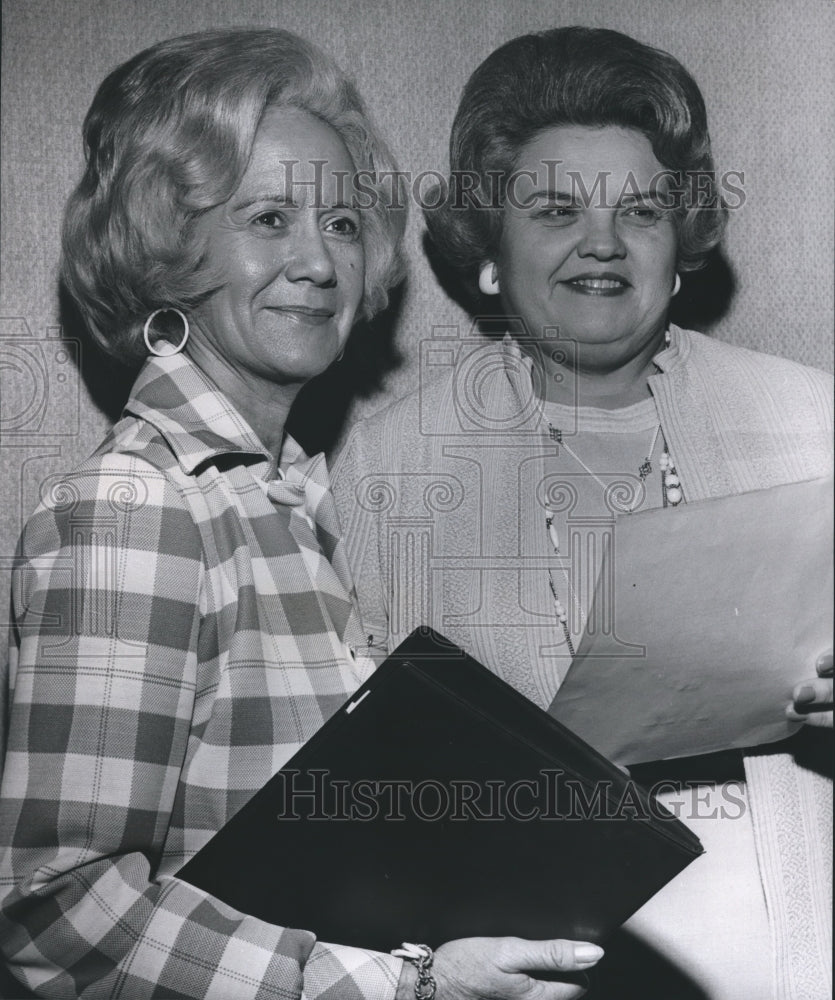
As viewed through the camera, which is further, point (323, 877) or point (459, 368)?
point (459, 368)

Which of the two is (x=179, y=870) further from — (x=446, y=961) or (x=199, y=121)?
(x=199, y=121)

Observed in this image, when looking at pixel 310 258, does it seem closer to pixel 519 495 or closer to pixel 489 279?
pixel 489 279

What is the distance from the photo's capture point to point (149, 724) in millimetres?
928

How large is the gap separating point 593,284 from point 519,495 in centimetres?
22

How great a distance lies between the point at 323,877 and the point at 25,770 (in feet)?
0.89

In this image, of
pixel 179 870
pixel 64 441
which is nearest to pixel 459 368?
pixel 64 441

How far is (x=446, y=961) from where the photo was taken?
0.97 metres

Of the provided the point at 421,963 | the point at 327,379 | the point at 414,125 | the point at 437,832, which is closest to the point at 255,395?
the point at 327,379

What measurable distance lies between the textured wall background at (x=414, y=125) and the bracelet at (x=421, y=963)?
492 millimetres

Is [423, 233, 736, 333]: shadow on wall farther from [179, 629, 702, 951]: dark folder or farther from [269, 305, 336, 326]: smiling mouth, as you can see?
[179, 629, 702, 951]: dark folder

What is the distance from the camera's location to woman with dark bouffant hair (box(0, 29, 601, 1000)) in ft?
3.03

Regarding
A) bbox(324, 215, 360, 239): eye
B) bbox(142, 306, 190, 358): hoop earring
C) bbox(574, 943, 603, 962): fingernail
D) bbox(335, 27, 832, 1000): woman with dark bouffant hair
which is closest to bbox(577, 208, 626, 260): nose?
bbox(335, 27, 832, 1000): woman with dark bouffant hair

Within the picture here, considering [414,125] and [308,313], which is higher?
[414,125]

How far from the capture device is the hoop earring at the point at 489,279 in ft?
3.68
